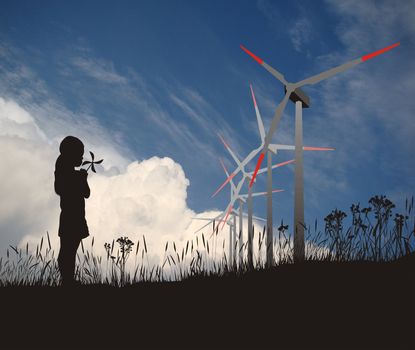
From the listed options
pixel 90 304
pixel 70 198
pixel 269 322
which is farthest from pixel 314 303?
pixel 70 198

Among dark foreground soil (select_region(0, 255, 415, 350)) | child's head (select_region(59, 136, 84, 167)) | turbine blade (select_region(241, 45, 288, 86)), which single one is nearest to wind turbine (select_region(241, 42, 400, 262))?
turbine blade (select_region(241, 45, 288, 86))

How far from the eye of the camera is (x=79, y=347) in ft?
16.3

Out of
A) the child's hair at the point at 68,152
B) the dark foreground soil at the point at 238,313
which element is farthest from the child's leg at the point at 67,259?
the child's hair at the point at 68,152

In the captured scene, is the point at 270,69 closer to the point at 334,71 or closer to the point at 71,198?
the point at 334,71

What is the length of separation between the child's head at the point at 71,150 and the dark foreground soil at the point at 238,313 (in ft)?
7.86

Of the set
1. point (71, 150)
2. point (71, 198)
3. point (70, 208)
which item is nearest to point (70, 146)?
point (71, 150)

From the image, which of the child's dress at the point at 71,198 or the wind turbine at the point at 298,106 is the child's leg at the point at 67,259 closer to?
the child's dress at the point at 71,198

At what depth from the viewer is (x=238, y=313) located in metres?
5.43

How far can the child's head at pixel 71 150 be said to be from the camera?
7992mm

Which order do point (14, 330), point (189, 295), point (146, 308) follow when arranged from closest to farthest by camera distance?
point (14, 330)
point (146, 308)
point (189, 295)

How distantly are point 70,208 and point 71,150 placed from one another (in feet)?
3.64

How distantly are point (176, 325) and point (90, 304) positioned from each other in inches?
81.1

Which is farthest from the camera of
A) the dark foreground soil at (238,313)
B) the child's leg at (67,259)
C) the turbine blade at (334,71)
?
the turbine blade at (334,71)

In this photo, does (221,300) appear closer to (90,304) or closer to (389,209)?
(90,304)
